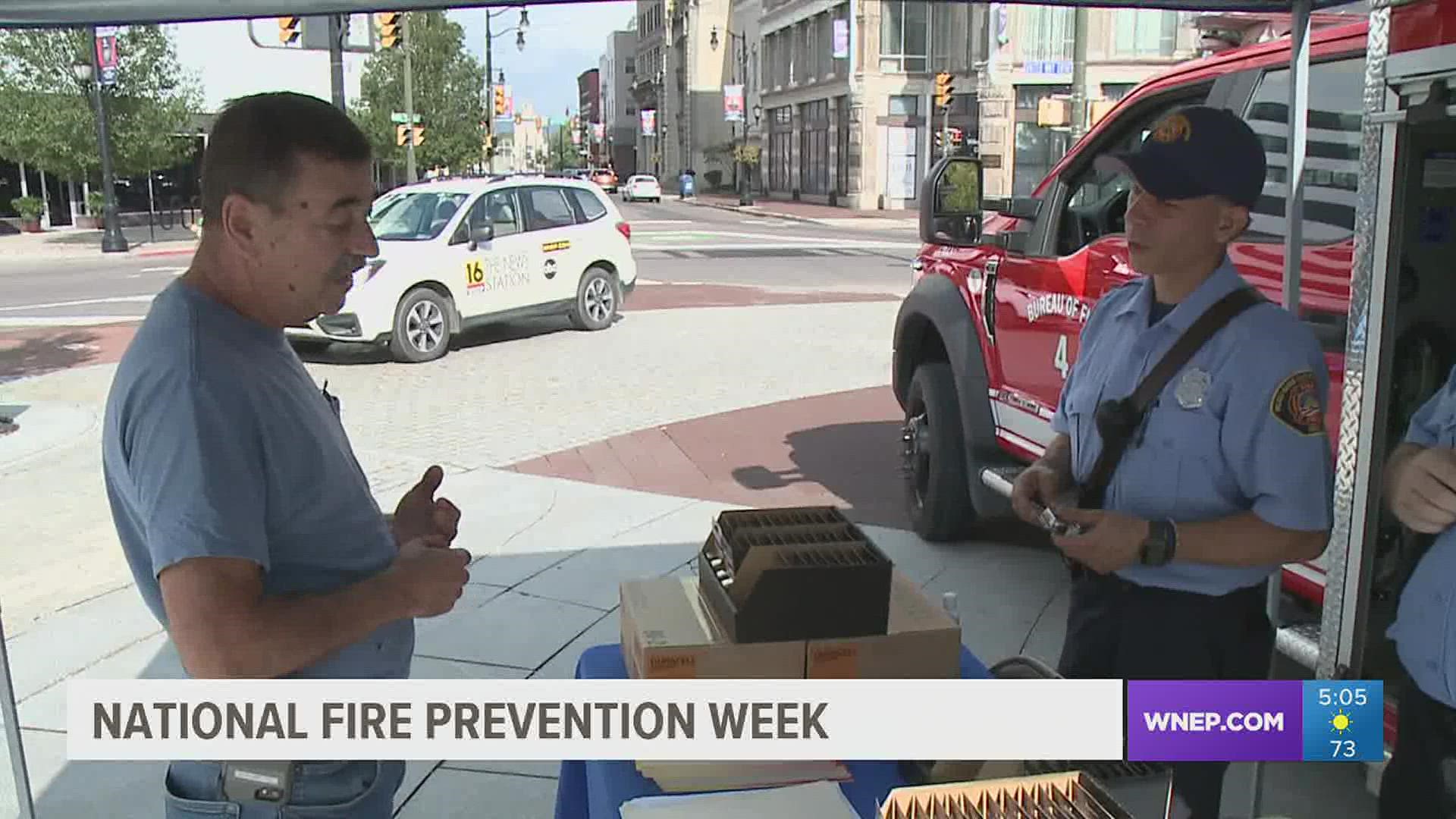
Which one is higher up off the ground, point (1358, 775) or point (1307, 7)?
point (1307, 7)

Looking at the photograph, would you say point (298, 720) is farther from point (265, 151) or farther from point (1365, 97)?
point (1365, 97)

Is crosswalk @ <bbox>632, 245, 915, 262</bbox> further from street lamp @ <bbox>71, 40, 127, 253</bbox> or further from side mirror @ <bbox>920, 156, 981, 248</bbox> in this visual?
side mirror @ <bbox>920, 156, 981, 248</bbox>

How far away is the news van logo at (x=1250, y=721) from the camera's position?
1.75 metres

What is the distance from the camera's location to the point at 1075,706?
173 centimetres

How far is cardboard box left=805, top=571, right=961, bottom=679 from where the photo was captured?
1946mm

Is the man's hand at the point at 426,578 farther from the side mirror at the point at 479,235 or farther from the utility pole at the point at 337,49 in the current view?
the side mirror at the point at 479,235

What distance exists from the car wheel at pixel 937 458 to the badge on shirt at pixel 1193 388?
11.0 ft

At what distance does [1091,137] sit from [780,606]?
3608 mm

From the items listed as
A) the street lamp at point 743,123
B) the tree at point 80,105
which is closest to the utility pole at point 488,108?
the street lamp at point 743,123

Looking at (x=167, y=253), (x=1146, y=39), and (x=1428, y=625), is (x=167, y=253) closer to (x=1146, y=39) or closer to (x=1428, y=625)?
(x=1428, y=625)

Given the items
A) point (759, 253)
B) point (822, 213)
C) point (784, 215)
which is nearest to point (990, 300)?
point (759, 253)

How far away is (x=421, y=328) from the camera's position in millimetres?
11461

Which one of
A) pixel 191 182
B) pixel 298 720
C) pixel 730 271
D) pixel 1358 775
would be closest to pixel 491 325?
pixel 730 271

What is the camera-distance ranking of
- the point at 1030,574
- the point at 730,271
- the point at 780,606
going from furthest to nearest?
the point at 730,271, the point at 1030,574, the point at 780,606
